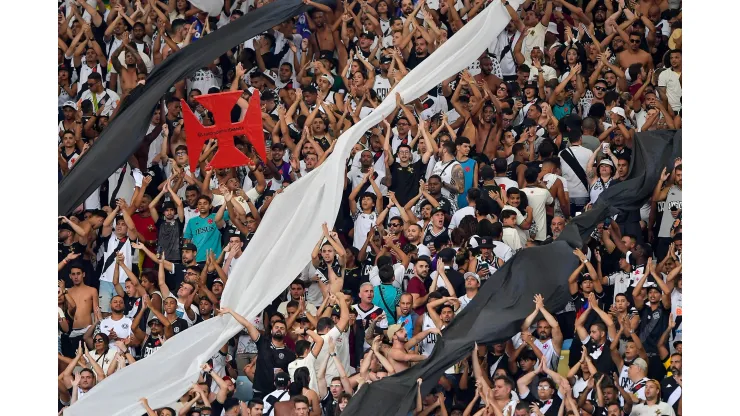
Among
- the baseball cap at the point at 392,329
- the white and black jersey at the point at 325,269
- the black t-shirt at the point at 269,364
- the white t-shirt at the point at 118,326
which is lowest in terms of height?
the baseball cap at the point at 392,329

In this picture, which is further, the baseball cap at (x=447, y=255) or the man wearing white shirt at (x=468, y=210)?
the man wearing white shirt at (x=468, y=210)

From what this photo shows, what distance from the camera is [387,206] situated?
55.0ft

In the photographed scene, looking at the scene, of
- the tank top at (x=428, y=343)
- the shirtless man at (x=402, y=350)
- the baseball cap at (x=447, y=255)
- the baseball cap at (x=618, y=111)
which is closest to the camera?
the shirtless man at (x=402, y=350)

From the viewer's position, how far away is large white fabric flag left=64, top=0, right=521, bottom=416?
1551 centimetres

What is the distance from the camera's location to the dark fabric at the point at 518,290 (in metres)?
14.5

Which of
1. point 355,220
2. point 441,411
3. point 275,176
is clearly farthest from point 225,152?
point 441,411

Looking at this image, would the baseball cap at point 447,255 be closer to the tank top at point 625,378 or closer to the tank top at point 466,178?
the tank top at point 466,178

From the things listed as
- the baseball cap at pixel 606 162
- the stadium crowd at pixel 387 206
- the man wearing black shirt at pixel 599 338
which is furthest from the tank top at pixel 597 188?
the man wearing black shirt at pixel 599 338

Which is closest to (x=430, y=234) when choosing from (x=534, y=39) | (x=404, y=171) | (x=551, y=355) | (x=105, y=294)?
(x=404, y=171)

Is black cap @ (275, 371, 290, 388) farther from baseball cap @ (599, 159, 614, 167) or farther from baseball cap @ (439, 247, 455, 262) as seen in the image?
baseball cap @ (599, 159, 614, 167)

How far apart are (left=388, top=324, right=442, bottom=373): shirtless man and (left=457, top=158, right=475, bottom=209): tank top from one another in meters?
1.88

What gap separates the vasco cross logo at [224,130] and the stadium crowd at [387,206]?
0.49 feet

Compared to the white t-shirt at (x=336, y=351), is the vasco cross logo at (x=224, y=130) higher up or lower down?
higher up

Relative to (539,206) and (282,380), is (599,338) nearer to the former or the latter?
(539,206)
